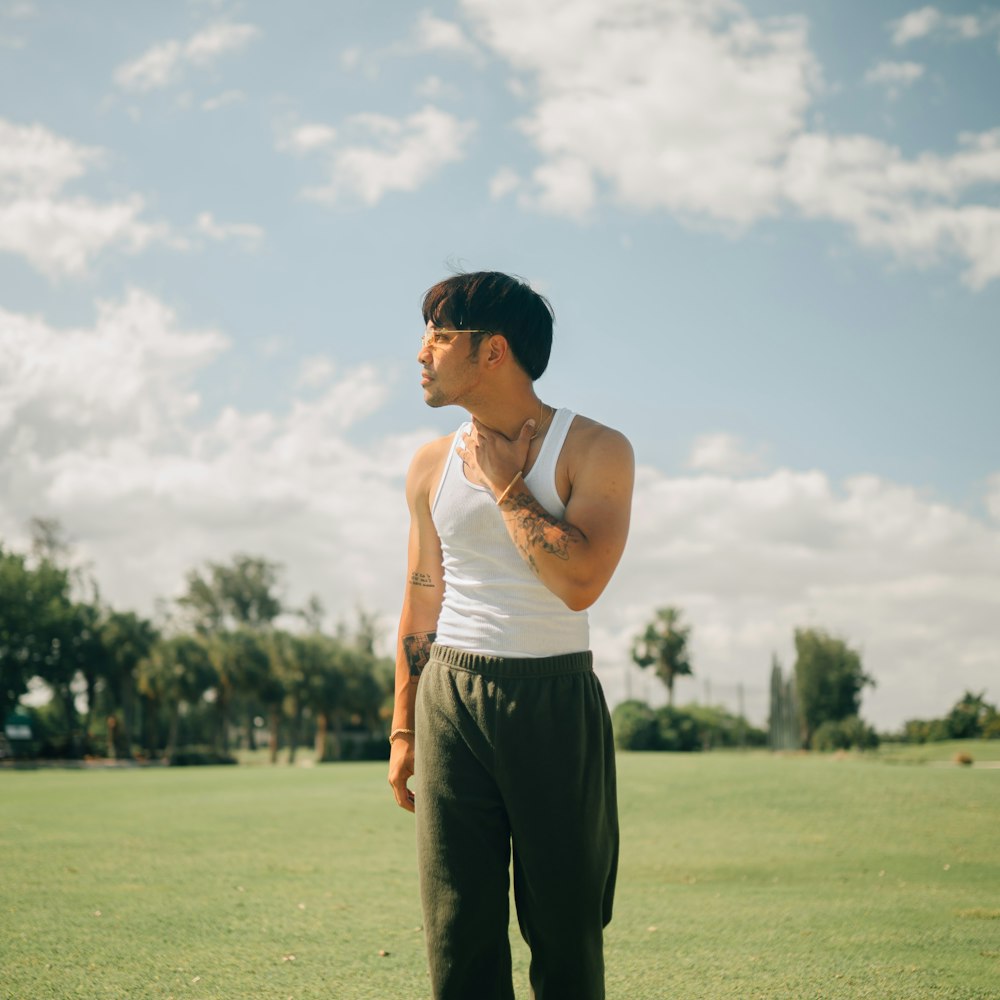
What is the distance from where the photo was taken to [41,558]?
6650cm

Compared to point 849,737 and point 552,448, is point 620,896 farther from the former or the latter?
point 849,737

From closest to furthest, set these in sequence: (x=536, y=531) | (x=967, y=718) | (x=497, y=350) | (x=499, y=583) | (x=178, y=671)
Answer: (x=536, y=531) → (x=499, y=583) → (x=497, y=350) → (x=967, y=718) → (x=178, y=671)

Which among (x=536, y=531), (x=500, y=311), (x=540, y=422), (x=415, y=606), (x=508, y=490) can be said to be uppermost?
(x=500, y=311)

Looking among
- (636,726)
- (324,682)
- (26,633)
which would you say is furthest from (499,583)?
(26,633)

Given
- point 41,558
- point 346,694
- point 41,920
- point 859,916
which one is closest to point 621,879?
point 859,916

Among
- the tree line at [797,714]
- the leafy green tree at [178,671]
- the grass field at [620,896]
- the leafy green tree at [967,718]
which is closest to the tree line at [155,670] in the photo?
the leafy green tree at [178,671]

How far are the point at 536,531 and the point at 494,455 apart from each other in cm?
Answer: 28

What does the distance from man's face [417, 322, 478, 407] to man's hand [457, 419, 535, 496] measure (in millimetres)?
118

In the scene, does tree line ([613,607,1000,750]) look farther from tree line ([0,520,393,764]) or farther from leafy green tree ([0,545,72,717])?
leafy green tree ([0,545,72,717])

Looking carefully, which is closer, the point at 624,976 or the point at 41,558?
the point at 624,976

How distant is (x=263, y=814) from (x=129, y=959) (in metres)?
9.68

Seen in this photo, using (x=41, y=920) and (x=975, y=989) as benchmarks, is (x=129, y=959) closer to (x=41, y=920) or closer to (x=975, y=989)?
(x=41, y=920)

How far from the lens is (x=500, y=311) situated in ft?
9.77

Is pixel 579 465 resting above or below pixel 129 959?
above
